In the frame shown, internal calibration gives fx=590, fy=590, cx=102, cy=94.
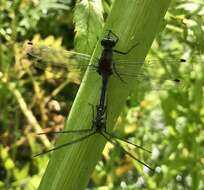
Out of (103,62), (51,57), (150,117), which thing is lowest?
(150,117)

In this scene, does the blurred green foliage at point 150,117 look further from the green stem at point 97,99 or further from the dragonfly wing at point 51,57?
the green stem at point 97,99

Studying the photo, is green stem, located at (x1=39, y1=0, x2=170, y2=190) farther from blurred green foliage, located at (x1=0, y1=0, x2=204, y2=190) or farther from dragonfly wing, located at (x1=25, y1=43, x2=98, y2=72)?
blurred green foliage, located at (x1=0, y1=0, x2=204, y2=190)

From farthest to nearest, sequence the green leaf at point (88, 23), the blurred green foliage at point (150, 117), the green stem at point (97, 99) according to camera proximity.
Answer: the blurred green foliage at point (150, 117), the green leaf at point (88, 23), the green stem at point (97, 99)

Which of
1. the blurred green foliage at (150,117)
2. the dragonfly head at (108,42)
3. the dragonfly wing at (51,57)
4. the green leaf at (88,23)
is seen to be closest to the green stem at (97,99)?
the dragonfly head at (108,42)

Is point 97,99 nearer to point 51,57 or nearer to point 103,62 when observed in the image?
point 103,62

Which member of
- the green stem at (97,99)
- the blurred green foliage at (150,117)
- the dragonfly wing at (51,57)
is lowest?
the blurred green foliage at (150,117)

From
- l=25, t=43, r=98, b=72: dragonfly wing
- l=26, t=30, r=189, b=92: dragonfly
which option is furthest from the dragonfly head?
l=25, t=43, r=98, b=72: dragonfly wing

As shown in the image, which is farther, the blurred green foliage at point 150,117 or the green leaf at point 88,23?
the blurred green foliage at point 150,117

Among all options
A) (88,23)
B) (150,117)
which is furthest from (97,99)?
(150,117)
